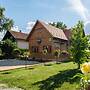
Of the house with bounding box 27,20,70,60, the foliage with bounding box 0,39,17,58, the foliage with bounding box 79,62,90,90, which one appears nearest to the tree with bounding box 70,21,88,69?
the foliage with bounding box 79,62,90,90

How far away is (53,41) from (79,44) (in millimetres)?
26643

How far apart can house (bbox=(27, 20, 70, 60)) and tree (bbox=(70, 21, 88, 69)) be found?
78.7 ft

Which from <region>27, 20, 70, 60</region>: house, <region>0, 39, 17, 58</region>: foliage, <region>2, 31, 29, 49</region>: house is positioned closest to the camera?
<region>27, 20, 70, 60</region>: house

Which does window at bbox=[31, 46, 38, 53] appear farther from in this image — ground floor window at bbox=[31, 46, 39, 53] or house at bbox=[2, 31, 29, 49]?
house at bbox=[2, 31, 29, 49]

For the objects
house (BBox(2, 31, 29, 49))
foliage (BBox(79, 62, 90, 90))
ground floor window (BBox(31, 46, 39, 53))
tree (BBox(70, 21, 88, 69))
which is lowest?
foliage (BBox(79, 62, 90, 90))

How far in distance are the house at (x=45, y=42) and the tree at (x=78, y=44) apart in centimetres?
2399

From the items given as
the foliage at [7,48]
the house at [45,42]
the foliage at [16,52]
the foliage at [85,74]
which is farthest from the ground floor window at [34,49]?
the foliage at [85,74]

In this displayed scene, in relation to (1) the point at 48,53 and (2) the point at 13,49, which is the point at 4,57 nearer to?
(2) the point at 13,49

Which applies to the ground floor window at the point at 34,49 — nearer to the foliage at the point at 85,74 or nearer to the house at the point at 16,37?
the house at the point at 16,37

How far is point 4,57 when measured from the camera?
53.1 metres

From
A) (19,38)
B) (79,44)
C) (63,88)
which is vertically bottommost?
(63,88)

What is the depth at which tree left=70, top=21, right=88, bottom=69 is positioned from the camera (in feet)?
79.4

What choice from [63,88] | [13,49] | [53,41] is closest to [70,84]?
[63,88]

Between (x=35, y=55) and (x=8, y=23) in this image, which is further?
(x=8, y=23)
